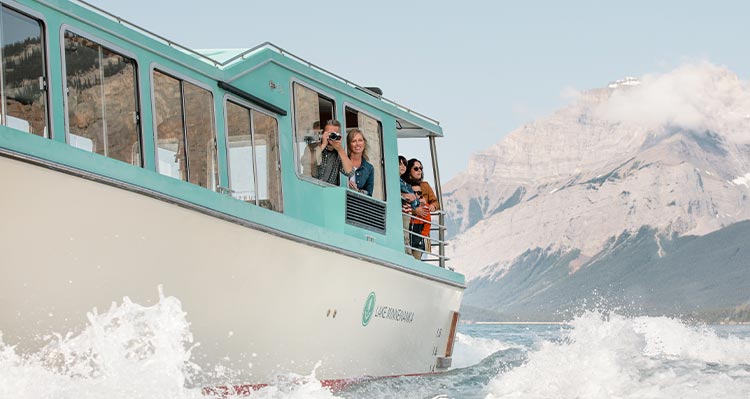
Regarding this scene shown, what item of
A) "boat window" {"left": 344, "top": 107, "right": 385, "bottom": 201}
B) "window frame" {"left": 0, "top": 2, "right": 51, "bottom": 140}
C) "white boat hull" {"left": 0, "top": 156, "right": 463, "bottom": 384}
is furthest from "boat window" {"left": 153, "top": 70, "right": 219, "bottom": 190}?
"boat window" {"left": 344, "top": 107, "right": 385, "bottom": 201}

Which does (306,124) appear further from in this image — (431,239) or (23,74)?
(23,74)

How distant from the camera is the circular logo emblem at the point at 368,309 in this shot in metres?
12.7

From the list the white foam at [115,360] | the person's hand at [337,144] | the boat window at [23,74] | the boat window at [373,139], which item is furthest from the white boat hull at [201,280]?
the person's hand at [337,144]

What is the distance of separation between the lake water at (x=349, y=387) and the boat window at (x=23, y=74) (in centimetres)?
159

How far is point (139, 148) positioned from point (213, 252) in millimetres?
1088

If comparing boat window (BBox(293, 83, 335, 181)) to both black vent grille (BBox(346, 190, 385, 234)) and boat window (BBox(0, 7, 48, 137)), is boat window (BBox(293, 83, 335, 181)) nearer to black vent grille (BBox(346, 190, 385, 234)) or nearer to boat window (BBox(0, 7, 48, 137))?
black vent grille (BBox(346, 190, 385, 234))

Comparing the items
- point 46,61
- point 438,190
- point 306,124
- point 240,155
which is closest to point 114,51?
point 46,61

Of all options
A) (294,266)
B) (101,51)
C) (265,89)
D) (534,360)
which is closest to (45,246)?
(101,51)

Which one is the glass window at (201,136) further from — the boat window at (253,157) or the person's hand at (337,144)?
the person's hand at (337,144)

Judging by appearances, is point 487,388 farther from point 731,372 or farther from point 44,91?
point 44,91

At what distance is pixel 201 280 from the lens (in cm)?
995

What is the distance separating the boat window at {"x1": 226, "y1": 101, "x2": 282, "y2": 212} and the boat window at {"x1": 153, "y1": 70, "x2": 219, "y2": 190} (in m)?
0.32

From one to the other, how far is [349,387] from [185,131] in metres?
3.64

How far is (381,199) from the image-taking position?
1405 centimetres
